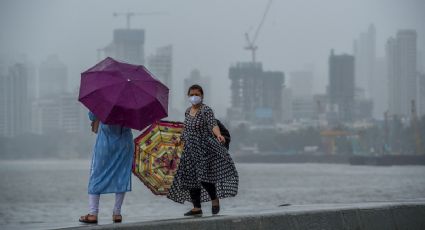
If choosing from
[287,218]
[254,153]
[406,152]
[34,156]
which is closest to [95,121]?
[287,218]

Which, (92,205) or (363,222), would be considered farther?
(363,222)

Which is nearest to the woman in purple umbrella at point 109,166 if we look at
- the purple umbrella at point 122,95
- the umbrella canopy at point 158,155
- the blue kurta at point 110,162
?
the blue kurta at point 110,162

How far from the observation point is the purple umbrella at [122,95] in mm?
7809

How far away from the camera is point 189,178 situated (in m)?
8.44

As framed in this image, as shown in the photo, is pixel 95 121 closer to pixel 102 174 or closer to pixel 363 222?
pixel 102 174

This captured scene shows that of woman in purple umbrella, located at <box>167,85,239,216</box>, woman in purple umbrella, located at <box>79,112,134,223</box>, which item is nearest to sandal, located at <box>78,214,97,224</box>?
woman in purple umbrella, located at <box>79,112,134,223</box>

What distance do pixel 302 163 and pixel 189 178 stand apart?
150230 mm

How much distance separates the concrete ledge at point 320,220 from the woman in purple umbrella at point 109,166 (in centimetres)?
65

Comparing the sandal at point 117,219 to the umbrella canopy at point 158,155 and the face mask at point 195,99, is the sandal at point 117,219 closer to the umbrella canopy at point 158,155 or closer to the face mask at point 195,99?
the umbrella canopy at point 158,155

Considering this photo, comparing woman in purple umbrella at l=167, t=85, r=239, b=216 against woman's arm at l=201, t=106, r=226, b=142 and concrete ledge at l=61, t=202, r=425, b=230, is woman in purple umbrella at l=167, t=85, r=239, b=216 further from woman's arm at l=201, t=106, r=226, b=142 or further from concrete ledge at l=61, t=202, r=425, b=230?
concrete ledge at l=61, t=202, r=425, b=230

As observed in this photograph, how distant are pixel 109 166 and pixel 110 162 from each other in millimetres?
36

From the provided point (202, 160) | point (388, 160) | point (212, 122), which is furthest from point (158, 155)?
point (388, 160)

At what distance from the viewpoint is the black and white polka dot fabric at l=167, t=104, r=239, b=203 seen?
8391 millimetres

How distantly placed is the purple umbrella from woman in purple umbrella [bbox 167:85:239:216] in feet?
1.24
